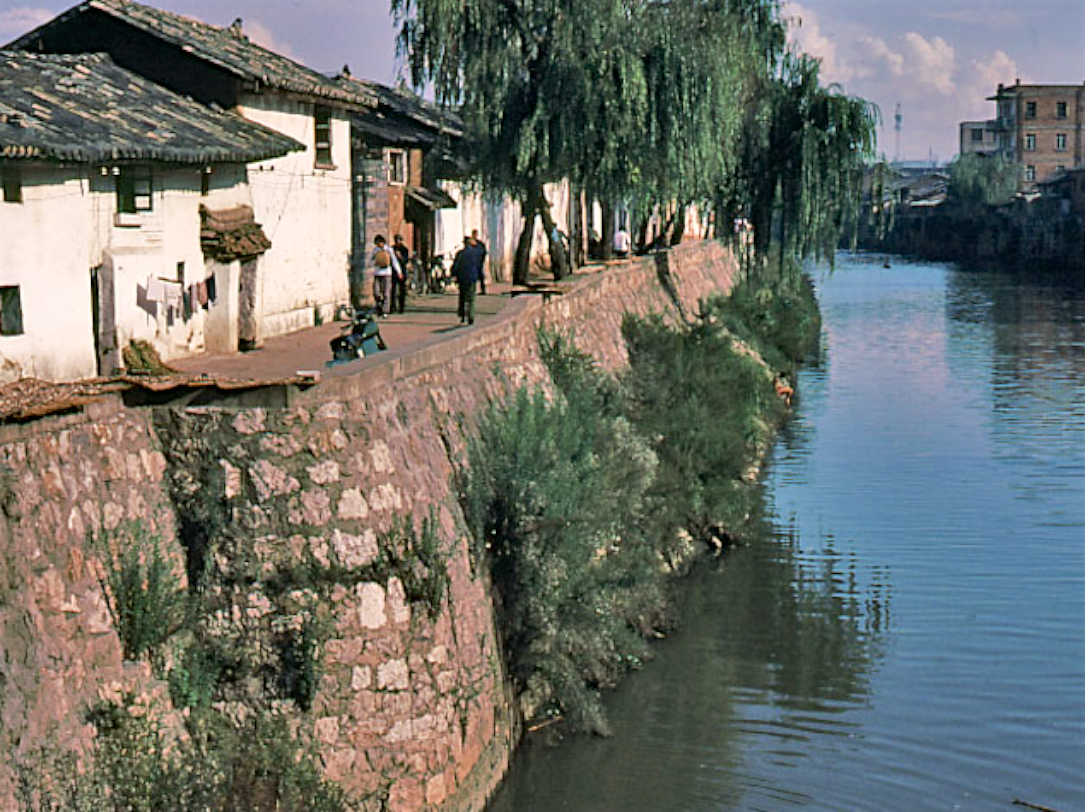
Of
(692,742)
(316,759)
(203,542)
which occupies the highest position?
(203,542)

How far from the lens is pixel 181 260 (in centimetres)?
2144

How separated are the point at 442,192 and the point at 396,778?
27.4 meters

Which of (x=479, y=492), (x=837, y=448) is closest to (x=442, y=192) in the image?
(x=837, y=448)

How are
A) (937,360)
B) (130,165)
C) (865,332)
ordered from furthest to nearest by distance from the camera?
(865,332) < (937,360) < (130,165)

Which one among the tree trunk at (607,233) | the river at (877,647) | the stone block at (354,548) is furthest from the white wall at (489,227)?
the stone block at (354,548)

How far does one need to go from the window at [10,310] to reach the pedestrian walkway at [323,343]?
8.00 feet

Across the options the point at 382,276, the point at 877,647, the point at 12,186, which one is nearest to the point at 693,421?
the point at 877,647

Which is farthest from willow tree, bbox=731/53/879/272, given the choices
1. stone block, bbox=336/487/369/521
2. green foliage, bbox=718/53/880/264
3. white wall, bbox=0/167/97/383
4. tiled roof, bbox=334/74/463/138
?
stone block, bbox=336/487/369/521

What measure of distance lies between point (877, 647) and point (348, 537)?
929 centimetres

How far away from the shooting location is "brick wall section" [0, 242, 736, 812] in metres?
10.1

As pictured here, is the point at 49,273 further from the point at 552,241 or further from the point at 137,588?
the point at 552,241

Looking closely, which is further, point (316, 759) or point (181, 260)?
point (181, 260)

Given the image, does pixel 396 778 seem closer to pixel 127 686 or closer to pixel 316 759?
pixel 316 759

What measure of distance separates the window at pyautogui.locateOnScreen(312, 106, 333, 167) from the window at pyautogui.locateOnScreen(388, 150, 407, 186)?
7188 mm
